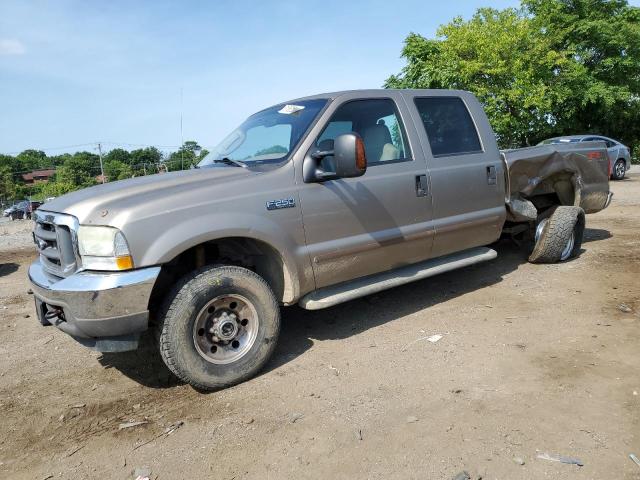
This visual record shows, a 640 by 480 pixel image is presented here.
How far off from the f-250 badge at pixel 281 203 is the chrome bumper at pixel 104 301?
2.91 ft

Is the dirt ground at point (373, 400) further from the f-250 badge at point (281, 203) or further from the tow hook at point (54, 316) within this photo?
the f-250 badge at point (281, 203)

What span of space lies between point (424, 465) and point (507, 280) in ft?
11.2

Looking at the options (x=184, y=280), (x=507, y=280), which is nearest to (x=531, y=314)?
(x=507, y=280)

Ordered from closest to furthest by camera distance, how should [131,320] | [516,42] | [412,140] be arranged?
1. [131,320]
2. [412,140]
3. [516,42]

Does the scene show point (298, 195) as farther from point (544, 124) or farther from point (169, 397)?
point (544, 124)

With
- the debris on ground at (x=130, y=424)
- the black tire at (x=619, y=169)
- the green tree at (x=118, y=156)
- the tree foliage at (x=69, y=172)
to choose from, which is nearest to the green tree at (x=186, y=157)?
the debris on ground at (x=130, y=424)

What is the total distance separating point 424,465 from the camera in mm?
2420

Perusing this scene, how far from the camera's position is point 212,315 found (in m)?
3.34

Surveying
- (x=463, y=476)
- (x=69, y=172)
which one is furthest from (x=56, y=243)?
(x=69, y=172)

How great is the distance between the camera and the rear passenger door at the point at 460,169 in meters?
4.45

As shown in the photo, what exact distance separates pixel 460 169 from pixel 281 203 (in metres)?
1.94

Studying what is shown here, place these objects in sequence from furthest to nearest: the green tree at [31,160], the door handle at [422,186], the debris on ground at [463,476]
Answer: the green tree at [31,160] → the door handle at [422,186] → the debris on ground at [463,476]

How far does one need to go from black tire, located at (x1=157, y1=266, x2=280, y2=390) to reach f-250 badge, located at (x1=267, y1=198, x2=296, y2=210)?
1.59 feet

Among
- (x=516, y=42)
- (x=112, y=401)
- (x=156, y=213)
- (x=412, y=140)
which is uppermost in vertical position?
(x=516, y=42)
